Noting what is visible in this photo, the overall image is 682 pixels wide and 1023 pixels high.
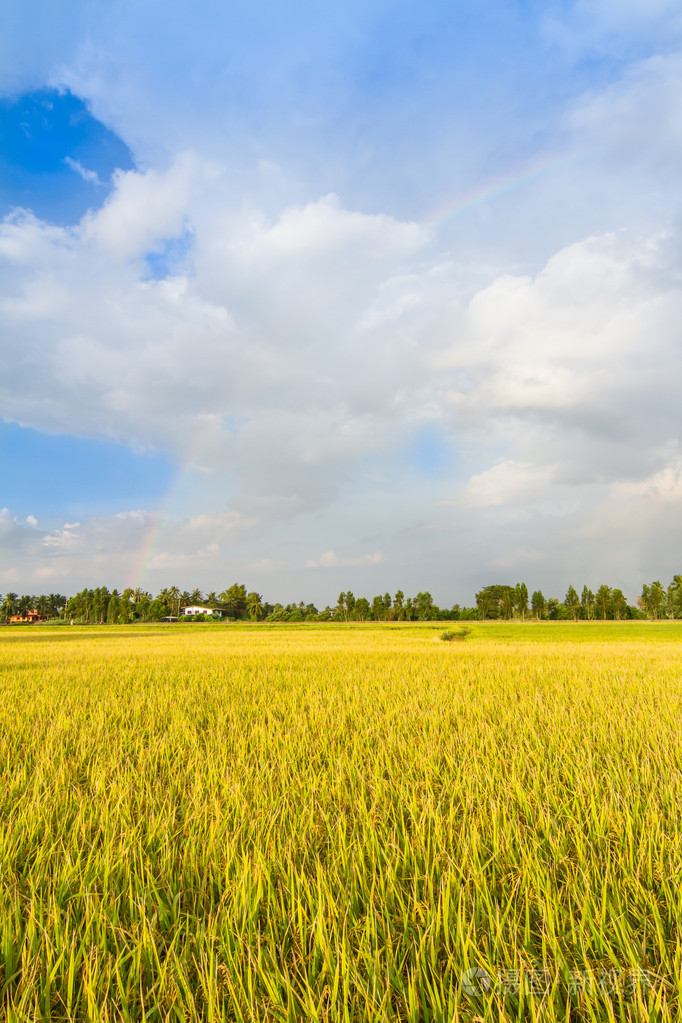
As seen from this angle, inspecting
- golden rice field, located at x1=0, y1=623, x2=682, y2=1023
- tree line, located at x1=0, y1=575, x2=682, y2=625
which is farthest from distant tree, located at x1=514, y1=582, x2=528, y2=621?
golden rice field, located at x1=0, y1=623, x2=682, y2=1023

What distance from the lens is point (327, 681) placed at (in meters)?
8.02

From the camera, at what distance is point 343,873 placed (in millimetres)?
1991

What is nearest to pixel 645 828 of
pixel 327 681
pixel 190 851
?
pixel 190 851

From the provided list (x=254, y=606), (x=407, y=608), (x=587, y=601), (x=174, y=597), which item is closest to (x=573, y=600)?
(x=587, y=601)

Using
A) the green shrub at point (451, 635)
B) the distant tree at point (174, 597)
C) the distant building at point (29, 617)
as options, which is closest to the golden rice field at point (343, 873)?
the green shrub at point (451, 635)

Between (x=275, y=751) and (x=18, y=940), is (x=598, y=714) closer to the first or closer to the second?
(x=275, y=751)

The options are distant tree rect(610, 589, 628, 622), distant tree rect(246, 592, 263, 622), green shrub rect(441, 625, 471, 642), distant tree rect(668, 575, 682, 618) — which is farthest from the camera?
distant tree rect(246, 592, 263, 622)

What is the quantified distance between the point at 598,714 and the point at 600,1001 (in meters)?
4.59

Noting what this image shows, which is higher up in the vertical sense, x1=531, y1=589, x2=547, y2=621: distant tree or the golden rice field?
the golden rice field

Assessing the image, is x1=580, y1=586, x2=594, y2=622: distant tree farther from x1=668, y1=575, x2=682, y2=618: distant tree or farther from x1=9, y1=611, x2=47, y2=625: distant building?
x1=9, y1=611, x2=47, y2=625: distant building

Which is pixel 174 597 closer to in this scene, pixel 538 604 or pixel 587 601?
pixel 538 604

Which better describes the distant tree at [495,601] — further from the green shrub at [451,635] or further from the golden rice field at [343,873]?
the golden rice field at [343,873]

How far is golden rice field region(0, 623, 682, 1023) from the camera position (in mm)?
1383

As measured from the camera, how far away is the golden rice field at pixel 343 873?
138 cm
